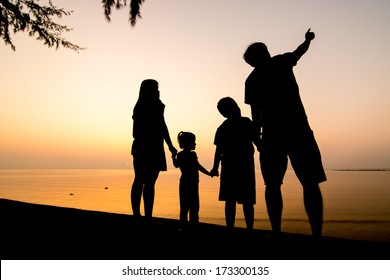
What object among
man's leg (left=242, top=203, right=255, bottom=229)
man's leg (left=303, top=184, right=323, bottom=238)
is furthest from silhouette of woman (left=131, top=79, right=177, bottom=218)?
man's leg (left=303, top=184, right=323, bottom=238)

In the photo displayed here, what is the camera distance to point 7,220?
12.4ft

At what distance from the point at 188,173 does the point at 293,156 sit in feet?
7.59

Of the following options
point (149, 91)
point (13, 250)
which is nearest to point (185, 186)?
point (149, 91)

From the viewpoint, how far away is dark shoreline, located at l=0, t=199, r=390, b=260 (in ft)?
8.28

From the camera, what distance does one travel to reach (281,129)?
3.05 metres

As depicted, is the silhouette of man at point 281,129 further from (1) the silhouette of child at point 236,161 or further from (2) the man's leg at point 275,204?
(1) the silhouette of child at point 236,161

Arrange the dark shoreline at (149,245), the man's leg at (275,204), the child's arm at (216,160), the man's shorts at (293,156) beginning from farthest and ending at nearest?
the child's arm at (216,160)
the man's leg at (275,204)
the man's shorts at (293,156)
the dark shoreline at (149,245)

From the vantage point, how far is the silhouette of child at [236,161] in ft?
13.7

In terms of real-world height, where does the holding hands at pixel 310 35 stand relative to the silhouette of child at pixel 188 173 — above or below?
above

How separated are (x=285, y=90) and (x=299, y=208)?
17.6m

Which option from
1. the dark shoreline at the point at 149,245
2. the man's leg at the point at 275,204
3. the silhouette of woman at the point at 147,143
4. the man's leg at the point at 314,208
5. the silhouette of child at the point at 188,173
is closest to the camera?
the dark shoreline at the point at 149,245

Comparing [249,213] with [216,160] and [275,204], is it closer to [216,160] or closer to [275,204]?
[216,160]

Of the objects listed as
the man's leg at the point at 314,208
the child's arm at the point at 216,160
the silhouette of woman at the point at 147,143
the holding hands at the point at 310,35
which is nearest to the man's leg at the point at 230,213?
the child's arm at the point at 216,160

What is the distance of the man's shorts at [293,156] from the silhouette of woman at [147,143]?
173cm
